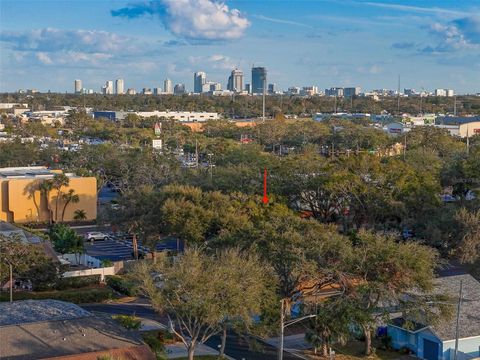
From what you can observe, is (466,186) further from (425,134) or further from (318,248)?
(425,134)

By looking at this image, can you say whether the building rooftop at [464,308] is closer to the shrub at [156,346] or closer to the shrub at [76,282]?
the shrub at [156,346]

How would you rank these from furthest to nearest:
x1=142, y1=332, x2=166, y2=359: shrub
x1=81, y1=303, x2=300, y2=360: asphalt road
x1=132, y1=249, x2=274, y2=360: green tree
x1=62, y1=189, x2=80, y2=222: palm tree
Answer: x1=62, y1=189, x2=80, y2=222: palm tree < x1=81, y1=303, x2=300, y2=360: asphalt road < x1=142, y1=332, x2=166, y2=359: shrub < x1=132, y1=249, x2=274, y2=360: green tree

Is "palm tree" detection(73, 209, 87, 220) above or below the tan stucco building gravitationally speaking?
below

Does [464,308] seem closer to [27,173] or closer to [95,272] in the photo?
[95,272]

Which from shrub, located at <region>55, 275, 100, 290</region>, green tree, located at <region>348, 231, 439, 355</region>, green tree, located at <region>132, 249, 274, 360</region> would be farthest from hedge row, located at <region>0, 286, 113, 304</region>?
green tree, located at <region>348, 231, 439, 355</region>

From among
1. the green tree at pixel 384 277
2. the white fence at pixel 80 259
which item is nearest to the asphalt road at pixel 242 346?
the green tree at pixel 384 277

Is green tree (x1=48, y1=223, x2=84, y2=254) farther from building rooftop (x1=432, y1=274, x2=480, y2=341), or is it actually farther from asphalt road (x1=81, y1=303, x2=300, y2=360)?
building rooftop (x1=432, y1=274, x2=480, y2=341)
